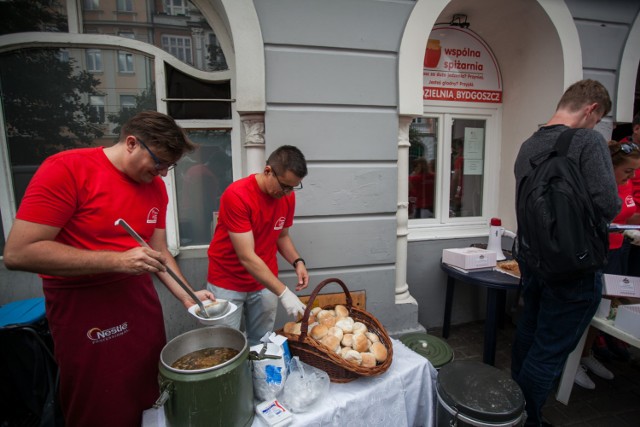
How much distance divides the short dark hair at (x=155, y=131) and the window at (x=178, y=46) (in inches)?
75.2

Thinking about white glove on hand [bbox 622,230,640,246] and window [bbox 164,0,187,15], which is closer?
white glove on hand [bbox 622,230,640,246]

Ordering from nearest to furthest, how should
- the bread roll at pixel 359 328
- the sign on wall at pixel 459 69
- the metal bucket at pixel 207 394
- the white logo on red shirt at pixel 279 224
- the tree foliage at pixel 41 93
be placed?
the metal bucket at pixel 207 394, the bread roll at pixel 359 328, the white logo on red shirt at pixel 279 224, the tree foliage at pixel 41 93, the sign on wall at pixel 459 69

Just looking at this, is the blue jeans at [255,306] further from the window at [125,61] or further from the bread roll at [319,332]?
the window at [125,61]

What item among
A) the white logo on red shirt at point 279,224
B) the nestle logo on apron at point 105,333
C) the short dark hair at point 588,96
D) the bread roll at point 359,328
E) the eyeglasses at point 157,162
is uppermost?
the short dark hair at point 588,96

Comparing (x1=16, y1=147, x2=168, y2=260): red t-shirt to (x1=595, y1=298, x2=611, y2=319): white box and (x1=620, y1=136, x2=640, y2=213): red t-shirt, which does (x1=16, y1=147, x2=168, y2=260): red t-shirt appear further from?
(x1=620, y1=136, x2=640, y2=213): red t-shirt

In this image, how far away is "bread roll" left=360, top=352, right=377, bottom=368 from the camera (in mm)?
1626

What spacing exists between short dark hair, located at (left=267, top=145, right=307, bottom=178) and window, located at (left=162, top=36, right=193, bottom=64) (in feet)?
6.14

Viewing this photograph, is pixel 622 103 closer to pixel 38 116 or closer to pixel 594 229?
pixel 594 229

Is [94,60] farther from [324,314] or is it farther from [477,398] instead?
[477,398]

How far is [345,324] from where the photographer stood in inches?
71.3

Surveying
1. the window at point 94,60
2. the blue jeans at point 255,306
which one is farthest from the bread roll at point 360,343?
the window at point 94,60

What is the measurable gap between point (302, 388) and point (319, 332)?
0.97 feet

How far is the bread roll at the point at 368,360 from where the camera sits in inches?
64.0

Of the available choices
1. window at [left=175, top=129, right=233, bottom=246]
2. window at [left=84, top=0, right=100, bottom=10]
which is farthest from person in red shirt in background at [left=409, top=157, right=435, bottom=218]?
window at [left=84, top=0, right=100, bottom=10]
